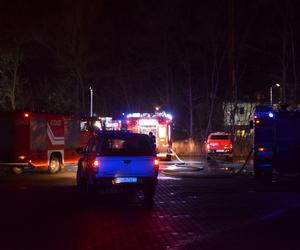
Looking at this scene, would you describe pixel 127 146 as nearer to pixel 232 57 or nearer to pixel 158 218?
pixel 158 218

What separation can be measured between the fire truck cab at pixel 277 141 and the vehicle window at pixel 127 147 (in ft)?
22.7

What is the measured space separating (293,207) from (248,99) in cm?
4040

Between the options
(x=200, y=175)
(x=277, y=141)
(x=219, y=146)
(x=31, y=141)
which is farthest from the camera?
(x=219, y=146)

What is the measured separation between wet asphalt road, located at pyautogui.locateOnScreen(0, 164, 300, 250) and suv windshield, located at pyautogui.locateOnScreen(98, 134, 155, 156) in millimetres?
1322

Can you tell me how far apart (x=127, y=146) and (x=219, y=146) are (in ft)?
68.8

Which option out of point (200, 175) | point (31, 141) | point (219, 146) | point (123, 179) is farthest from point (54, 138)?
point (219, 146)

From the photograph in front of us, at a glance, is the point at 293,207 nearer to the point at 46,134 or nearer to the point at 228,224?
the point at 228,224

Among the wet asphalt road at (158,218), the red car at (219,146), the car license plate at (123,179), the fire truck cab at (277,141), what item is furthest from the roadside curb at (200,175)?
the red car at (219,146)

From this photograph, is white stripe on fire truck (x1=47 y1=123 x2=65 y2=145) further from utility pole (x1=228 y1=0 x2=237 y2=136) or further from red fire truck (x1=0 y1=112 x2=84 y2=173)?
utility pole (x1=228 y1=0 x2=237 y2=136)

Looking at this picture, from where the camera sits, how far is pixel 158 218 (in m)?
13.2

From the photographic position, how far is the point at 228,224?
12258mm

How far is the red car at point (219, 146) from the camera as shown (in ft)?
119

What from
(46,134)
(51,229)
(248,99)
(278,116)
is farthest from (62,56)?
(51,229)

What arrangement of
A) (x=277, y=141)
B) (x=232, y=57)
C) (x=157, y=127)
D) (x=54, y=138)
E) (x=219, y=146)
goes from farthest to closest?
(x=232, y=57)
(x=219, y=146)
(x=157, y=127)
(x=54, y=138)
(x=277, y=141)
